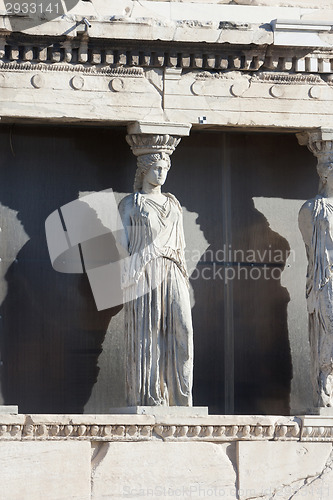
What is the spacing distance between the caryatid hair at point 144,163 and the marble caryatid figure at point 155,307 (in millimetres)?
15

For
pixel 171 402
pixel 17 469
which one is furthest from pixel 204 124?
pixel 17 469

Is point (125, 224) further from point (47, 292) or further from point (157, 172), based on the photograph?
point (47, 292)

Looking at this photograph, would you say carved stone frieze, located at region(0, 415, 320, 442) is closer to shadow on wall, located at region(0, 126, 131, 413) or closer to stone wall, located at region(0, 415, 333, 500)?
stone wall, located at region(0, 415, 333, 500)

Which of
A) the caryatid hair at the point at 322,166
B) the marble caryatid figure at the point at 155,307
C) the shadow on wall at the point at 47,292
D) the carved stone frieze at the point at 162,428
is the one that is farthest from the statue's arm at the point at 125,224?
the caryatid hair at the point at 322,166

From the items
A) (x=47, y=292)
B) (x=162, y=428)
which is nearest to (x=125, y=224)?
(x=47, y=292)

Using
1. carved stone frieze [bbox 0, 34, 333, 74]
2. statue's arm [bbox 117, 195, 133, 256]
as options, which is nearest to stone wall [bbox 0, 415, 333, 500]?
statue's arm [bbox 117, 195, 133, 256]

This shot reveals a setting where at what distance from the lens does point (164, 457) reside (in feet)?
35.6

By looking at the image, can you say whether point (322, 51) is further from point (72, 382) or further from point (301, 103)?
point (72, 382)

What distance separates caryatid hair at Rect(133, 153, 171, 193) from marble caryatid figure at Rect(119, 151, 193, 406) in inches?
0.6

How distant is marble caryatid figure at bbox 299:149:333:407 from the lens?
11.3m

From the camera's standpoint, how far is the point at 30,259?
38.0ft

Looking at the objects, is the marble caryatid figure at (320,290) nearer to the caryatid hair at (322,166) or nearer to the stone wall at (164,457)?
the caryatid hair at (322,166)

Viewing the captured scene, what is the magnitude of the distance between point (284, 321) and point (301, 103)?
142 cm

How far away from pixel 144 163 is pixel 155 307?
88 cm
